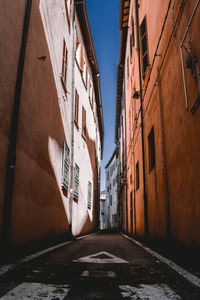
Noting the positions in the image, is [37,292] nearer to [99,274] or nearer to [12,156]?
[99,274]

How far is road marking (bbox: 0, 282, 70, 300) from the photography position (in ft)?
6.42

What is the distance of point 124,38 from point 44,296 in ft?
59.3

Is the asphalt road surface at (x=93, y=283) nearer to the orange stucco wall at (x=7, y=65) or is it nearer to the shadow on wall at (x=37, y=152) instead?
the orange stucco wall at (x=7, y=65)

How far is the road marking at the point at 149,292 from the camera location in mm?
1990

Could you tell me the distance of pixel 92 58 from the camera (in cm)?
1689

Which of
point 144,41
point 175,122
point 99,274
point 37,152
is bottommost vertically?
point 99,274

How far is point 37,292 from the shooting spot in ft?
6.84

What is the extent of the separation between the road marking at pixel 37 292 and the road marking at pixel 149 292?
50 centimetres

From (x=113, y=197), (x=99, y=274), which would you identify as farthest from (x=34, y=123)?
(x=113, y=197)

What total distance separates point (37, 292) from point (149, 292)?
2.99 ft

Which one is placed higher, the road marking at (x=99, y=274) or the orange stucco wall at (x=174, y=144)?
the orange stucco wall at (x=174, y=144)

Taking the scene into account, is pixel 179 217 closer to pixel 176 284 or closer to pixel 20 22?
pixel 176 284

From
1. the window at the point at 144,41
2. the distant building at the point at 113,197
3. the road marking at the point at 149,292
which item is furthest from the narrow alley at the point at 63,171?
the distant building at the point at 113,197

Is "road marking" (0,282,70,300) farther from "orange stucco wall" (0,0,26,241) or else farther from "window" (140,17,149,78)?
"window" (140,17,149,78)
